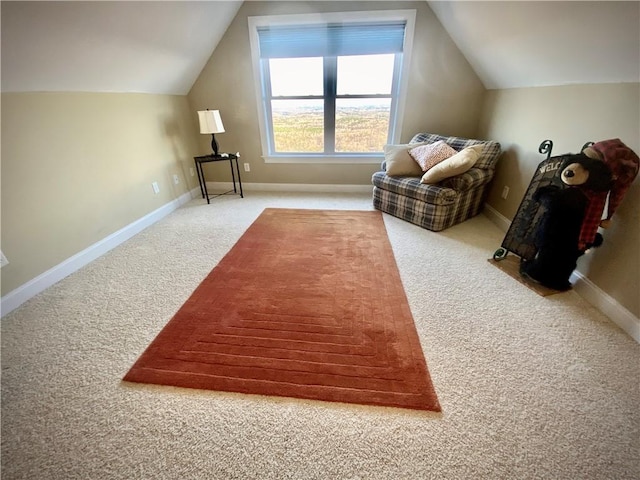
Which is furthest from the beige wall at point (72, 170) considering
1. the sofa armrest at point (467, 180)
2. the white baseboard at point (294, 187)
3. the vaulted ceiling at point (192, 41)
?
the sofa armrest at point (467, 180)

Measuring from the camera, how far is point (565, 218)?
5.09 ft

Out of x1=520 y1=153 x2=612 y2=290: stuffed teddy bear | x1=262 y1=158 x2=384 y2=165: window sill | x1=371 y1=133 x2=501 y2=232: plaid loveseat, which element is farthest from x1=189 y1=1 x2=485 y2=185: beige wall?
x1=520 y1=153 x2=612 y2=290: stuffed teddy bear

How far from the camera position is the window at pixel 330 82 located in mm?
2912

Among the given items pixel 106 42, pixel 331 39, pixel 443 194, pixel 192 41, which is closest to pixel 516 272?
pixel 443 194

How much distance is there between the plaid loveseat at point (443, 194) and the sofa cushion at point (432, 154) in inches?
6.9

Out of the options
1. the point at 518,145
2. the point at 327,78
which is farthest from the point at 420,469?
the point at 327,78

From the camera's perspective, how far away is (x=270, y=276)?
6.35 feet

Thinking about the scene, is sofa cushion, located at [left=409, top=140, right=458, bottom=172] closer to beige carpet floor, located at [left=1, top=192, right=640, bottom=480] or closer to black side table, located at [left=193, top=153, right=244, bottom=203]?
beige carpet floor, located at [left=1, top=192, right=640, bottom=480]

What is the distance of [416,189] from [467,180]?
449 millimetres

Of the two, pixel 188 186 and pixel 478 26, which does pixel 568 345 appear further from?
pixel 188 186

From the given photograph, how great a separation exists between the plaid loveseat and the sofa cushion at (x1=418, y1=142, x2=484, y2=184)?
0.07m

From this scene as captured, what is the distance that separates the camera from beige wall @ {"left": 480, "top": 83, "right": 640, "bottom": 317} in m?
1.46

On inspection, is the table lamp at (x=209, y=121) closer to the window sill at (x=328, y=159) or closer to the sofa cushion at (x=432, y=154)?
the window sill at (x=328, y=159)

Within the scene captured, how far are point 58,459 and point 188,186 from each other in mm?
3093
